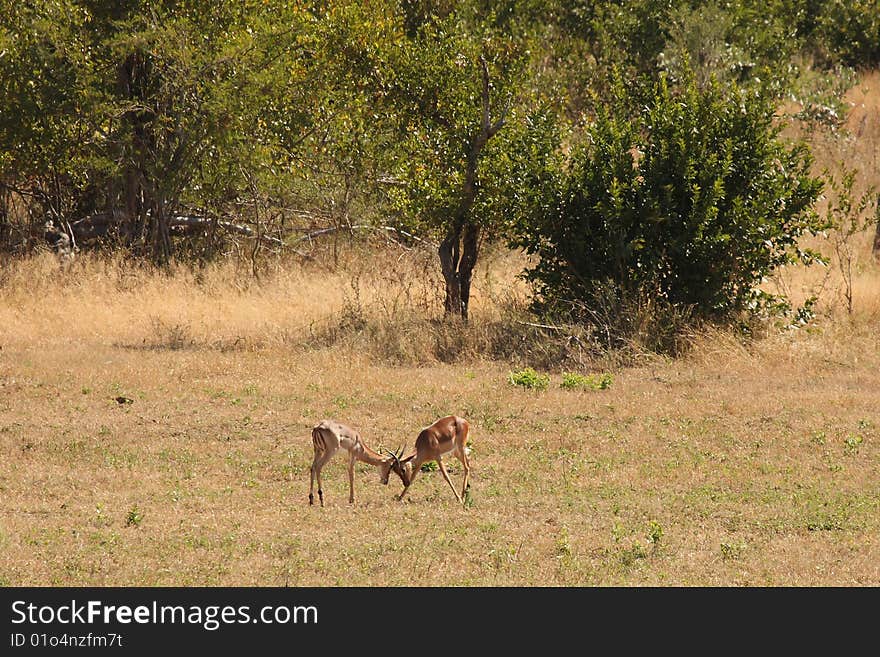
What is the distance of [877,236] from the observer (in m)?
21.5

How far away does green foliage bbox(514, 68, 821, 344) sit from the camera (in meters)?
14.0

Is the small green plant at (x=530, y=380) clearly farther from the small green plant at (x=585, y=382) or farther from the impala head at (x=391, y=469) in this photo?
the impala head at (x=391, y=469)

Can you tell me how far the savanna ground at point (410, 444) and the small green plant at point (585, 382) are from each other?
0.10 m

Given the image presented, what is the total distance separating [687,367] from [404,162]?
5085 mm

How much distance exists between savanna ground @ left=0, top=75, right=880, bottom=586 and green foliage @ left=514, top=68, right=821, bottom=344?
32.1 inches

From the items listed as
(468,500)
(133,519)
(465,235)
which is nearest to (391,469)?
(468,500)

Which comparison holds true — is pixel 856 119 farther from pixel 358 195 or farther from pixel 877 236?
pixel 358 195

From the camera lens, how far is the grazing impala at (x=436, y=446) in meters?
7.85

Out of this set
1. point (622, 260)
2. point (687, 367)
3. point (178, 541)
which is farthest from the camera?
point (622, 260)

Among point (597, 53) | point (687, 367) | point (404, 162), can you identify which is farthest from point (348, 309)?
point (597, 53)

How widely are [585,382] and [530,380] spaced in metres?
0.60

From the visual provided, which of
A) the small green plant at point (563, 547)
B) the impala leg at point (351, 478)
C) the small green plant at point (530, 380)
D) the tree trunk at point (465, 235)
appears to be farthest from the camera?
the tree trunk at point (465, 235)

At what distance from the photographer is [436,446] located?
7.84 metres

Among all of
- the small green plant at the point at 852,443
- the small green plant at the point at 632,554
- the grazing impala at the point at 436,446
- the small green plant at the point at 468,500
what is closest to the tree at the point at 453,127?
the small green plant at the point at 852,443
